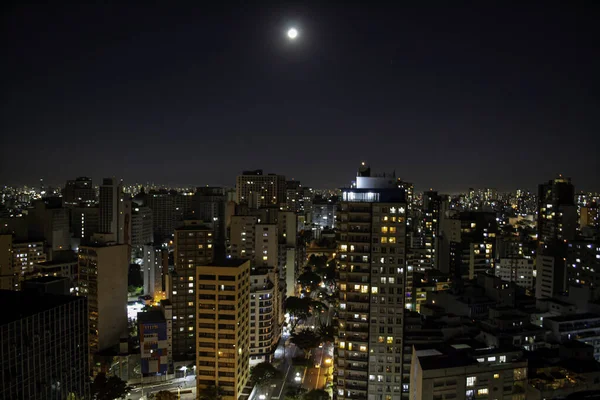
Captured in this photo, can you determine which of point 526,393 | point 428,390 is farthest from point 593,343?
point 428,390

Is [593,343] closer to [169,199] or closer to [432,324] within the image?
[432,324]

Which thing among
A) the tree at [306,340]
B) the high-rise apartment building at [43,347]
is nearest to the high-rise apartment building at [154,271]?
the tree at [306,340]

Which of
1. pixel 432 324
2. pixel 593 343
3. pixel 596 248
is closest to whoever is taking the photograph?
pixel 432 324

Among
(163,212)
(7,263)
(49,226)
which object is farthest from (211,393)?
(163,212)

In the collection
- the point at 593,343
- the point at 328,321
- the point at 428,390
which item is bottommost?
the point at 328,321

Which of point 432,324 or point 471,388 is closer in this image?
point 471,388

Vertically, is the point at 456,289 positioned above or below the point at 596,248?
below

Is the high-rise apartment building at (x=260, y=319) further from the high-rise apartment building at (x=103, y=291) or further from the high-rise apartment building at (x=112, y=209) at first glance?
the high-rise apartment building at (x=112, y=209)

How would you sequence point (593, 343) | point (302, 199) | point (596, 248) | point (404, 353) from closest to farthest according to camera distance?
point (404, 353) < point (593, 343) < point (596, 248) < point (302, 199)

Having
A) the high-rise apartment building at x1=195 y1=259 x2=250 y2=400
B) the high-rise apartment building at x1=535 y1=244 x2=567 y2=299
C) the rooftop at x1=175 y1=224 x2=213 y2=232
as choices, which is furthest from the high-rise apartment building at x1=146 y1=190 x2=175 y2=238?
the high-rise apartment building at x1=535 y1=244 x2=567 y2=299
